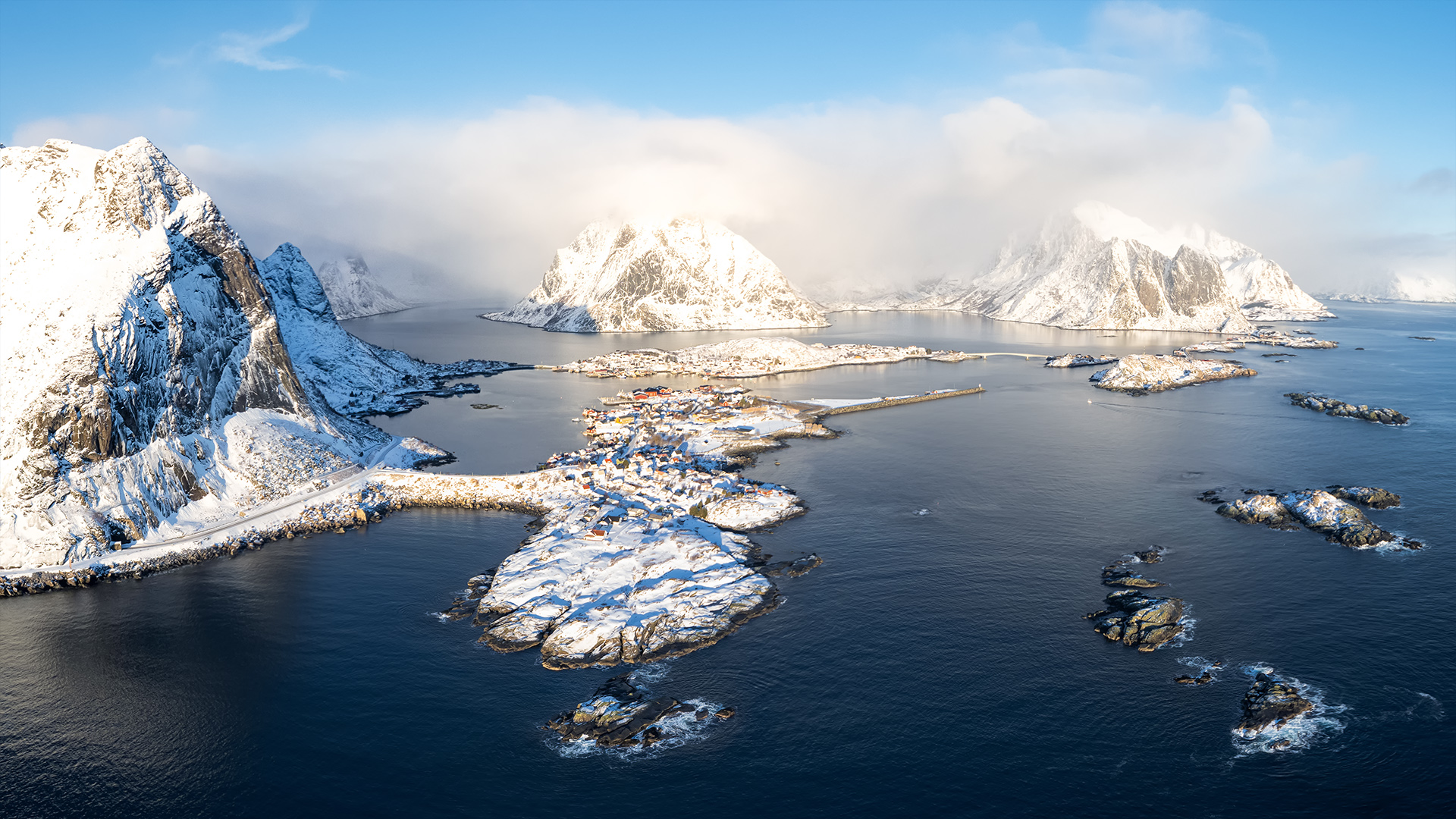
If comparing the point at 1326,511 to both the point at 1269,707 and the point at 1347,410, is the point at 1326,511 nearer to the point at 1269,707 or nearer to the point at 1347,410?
the point at 1269,707

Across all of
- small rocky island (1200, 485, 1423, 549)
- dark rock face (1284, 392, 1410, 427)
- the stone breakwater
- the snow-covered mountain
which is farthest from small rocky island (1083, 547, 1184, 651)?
dark rock face (1284, 392, 1410, 427)

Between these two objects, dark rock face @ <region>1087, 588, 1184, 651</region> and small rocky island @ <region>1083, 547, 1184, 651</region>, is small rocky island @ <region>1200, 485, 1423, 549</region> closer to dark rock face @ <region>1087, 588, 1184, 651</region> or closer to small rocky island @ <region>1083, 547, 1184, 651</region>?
small rocky island @ <region>1083, 547, 1184, 651</region>

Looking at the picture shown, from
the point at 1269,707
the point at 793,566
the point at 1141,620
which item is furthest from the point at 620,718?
the point at 1269,707

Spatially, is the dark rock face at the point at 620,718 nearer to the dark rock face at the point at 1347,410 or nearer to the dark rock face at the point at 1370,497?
the dark rock face at the point at 1370,497

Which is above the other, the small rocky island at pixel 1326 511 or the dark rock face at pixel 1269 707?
the small rocky island at pixel 1326 511

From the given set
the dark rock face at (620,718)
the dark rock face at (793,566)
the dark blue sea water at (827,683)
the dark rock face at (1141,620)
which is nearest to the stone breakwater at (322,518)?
the dark blue sea water at (827,683)

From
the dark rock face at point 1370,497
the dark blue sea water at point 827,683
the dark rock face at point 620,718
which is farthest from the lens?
the dark rock face at point 1370,497
